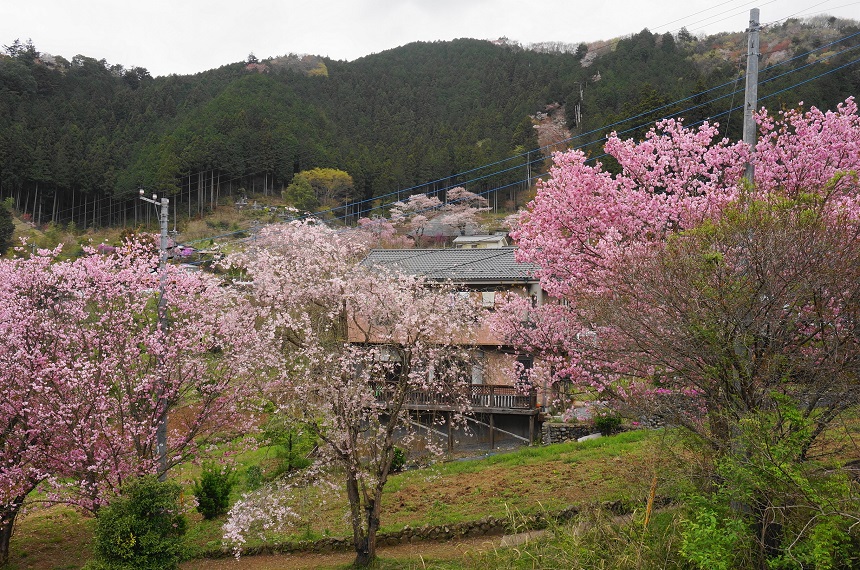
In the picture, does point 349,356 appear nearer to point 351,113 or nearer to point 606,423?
point 606,423

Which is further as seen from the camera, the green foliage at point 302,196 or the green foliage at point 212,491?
the green foliage at point 302,196

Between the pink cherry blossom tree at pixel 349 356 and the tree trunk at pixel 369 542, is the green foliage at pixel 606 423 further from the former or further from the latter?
the tree trunk at pixel 369 542

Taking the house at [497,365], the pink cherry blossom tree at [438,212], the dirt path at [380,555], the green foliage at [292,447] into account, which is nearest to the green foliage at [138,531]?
the dirt path at [380,555]

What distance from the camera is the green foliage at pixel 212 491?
14.5m

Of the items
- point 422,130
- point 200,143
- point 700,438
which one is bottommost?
point 700,438

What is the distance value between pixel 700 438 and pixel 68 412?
34.1ft

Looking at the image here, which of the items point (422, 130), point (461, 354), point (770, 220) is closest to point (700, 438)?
point (770, 220)

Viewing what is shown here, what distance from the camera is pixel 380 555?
35.7 feet

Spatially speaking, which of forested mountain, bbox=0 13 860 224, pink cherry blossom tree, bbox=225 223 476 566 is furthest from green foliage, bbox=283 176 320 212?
pink cherry blossom tree, bbox=225 223 476 566

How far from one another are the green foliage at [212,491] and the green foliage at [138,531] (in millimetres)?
5347

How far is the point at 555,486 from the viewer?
497 inches

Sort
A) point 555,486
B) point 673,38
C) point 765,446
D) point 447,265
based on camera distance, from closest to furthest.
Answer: point 765,446 < point 555,486 < point 447,265 < point 673,38

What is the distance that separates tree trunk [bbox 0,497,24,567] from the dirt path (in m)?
3.49

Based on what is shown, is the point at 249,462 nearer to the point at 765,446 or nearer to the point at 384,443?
the point at 384,443
